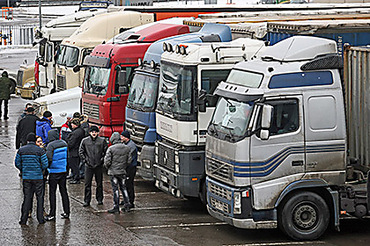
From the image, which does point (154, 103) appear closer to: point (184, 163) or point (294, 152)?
point (184, 163)

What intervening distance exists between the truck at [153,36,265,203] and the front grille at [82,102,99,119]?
503 cm

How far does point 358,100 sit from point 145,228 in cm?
457

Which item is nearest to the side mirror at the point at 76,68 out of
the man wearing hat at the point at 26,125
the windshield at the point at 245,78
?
the man wearing hat at the point at 26,125

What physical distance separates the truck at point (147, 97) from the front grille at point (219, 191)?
308 cm

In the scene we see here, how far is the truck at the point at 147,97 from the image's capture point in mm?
16797

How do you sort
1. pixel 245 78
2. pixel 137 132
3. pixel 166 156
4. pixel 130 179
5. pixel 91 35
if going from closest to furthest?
pixel 245 78 < pixel 166 156 < pixel 130 179 < pixel 137 132 < pixel 91 35

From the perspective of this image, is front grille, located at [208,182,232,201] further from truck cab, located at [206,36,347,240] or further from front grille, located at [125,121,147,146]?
front grille, located at [125,121,147,146]

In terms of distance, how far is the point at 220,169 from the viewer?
43.9 feet

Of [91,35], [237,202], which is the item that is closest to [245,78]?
[237,202]

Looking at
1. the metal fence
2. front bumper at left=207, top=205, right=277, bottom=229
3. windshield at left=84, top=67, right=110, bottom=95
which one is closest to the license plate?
front bumper at left=207, top=205, right=277, bottom=229

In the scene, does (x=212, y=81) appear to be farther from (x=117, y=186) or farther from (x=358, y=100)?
(x=358, y=100)

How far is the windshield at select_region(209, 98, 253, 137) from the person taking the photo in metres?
12.9

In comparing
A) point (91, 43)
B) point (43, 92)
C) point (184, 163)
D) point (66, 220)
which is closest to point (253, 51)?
point (184, 163)

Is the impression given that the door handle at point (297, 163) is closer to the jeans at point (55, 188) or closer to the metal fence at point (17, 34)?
the jeans at point (55, 188)
